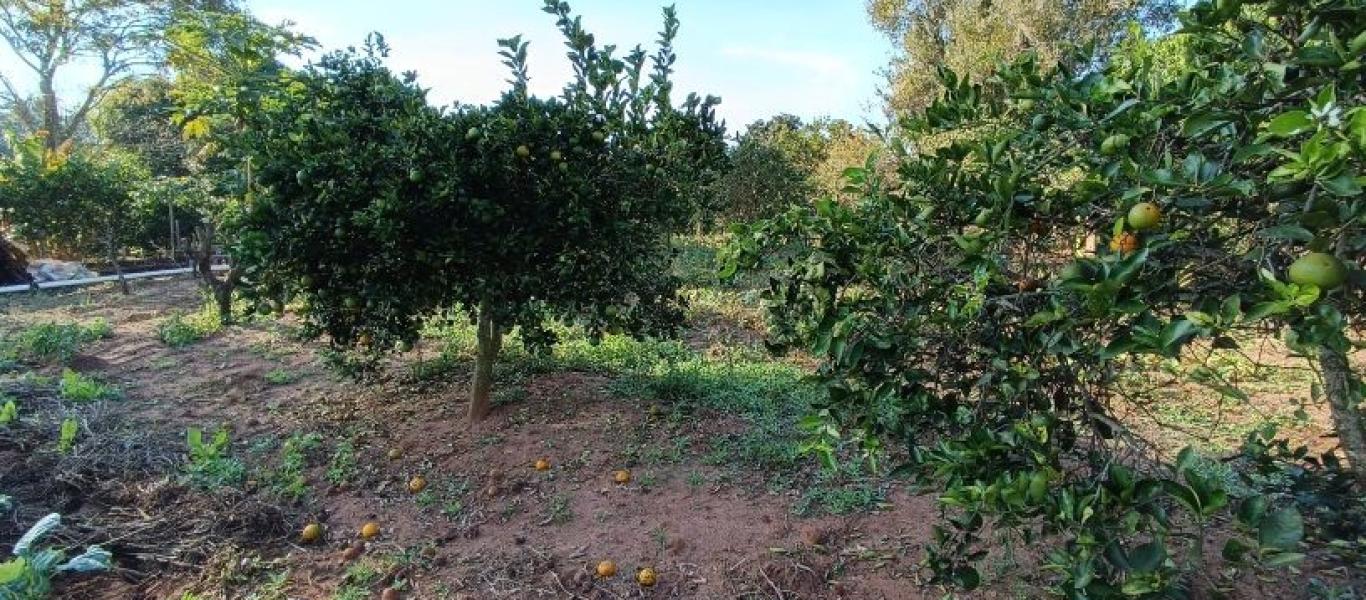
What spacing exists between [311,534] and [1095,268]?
2944mm

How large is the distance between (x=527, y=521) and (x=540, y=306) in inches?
43.7

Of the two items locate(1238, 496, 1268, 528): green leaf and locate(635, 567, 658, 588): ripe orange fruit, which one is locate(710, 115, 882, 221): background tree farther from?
locate(1238, 496, 1268, 528): green leaf

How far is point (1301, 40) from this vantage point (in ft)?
3.93

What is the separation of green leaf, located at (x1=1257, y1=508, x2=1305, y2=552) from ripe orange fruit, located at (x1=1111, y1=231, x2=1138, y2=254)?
1.43 feet

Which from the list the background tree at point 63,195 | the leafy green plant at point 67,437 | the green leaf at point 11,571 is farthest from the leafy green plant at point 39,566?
the background tree at point 63,195

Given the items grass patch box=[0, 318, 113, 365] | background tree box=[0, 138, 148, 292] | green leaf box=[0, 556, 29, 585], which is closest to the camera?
green leaf box=[0, 556, 29, 585]

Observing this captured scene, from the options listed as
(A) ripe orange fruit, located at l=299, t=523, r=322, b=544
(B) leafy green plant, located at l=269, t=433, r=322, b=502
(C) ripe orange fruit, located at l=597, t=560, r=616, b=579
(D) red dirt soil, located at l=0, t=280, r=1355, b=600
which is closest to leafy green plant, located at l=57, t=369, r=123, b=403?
(D) red dirt soil, located at l=0, t=280, r=1355, b=600

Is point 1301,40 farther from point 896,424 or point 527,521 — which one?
point 527,521

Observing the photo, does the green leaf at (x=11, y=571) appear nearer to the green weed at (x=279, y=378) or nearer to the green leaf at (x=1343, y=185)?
the green weed at (x=279, y=378)

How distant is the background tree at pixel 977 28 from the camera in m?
13.2

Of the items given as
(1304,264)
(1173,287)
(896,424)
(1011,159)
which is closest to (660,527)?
(896,424)

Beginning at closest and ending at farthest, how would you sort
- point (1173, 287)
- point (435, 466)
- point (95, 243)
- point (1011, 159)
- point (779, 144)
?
point (1173, 287)
point (1011, 159)
point (435, 466)
point (779, 144)
point (95, 243)

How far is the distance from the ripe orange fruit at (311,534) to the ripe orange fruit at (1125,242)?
2.97 metres

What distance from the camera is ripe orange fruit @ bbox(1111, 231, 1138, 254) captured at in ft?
3.83
